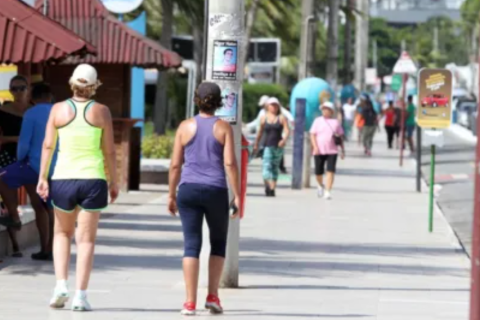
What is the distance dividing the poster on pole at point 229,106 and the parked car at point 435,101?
805 centimetres

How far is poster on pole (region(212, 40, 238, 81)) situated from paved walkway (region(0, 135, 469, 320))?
1694 mm

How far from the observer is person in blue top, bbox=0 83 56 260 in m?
12.5

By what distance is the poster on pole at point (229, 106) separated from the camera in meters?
11.5

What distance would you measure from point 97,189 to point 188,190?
2.22ft

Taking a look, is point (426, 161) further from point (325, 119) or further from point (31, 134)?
point (31, 134)

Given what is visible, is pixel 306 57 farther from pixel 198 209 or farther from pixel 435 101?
pixel 198 209

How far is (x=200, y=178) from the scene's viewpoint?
994 centimetres

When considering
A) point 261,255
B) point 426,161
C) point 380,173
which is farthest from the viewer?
point 426,161

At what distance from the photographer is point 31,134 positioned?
12.5 m

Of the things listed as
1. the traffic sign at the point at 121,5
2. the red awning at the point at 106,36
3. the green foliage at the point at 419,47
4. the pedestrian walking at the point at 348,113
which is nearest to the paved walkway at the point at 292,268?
the red awning at the point at 106,36

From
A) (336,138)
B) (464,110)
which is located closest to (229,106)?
(336,138)

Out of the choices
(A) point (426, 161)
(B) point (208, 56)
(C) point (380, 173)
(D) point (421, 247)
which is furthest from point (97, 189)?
(A) point (426, 161)

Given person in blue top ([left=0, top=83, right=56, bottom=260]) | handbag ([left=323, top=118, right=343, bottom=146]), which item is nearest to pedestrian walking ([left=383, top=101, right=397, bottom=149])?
handbag ([left=323, top=118, right=343, bottom=146])

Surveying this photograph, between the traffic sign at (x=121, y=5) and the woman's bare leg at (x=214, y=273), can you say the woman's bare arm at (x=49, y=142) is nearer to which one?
the woman's bare leg at (x=214, y=273)
